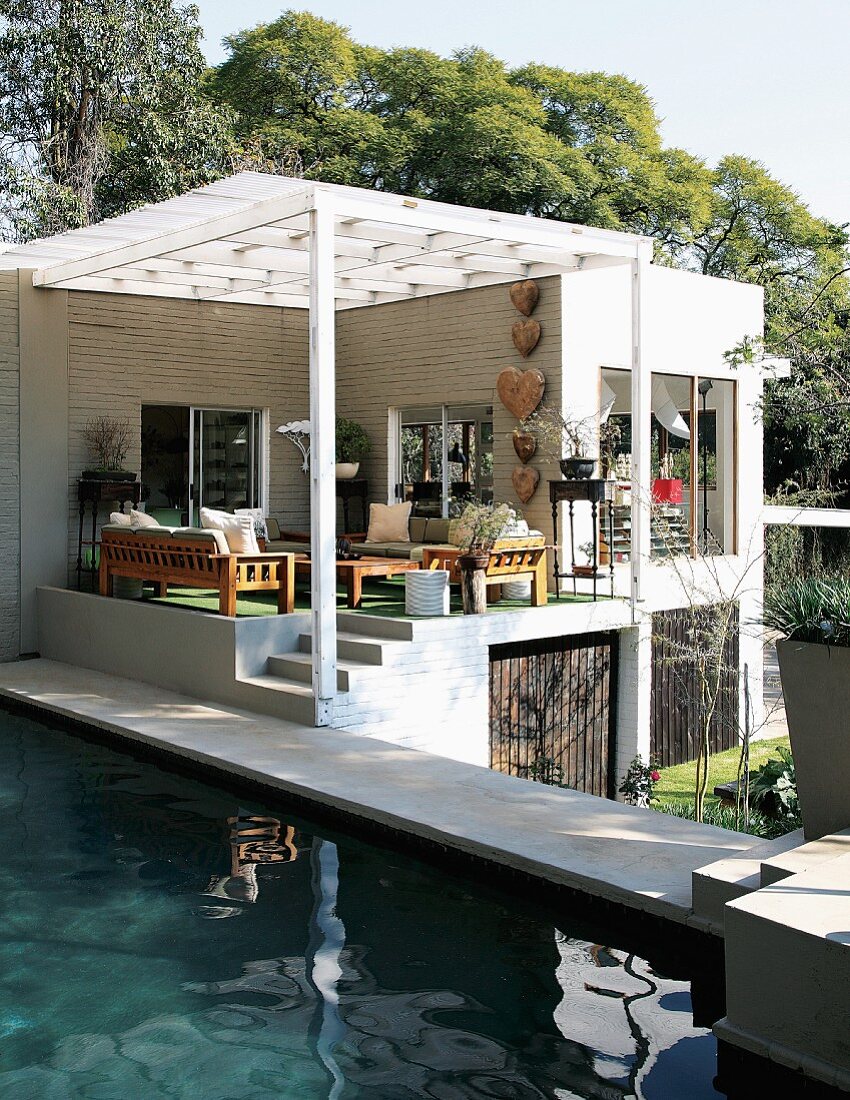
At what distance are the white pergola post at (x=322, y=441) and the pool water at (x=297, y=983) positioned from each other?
1.96 m

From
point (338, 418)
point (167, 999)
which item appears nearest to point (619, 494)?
point (338, 418)

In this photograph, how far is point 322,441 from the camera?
25.8 ft

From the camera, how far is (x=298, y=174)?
2642 cm

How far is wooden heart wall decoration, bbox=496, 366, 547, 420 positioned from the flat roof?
0.97 meters

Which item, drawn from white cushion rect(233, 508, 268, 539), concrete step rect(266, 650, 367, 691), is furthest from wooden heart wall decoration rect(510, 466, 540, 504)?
A: concrete step rect(266, 650, 367, 691)

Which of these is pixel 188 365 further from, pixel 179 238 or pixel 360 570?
pixel 360 570

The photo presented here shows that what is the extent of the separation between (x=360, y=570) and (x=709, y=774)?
14.8 ft

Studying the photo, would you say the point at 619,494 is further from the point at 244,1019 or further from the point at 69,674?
the point at 244,1019

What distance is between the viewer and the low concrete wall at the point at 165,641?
8.89 metres

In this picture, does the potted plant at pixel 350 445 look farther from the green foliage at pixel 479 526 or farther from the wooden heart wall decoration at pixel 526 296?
the green foliage at pixel 479 526

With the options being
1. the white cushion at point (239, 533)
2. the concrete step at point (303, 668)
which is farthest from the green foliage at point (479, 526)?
the white cushion at point (239, 533)

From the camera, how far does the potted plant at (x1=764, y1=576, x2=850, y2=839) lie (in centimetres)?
455

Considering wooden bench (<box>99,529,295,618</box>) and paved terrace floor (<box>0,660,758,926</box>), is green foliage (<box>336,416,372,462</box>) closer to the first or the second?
wooden bench (<box>99,529,295,618</box>)

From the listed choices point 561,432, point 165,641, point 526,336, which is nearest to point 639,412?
point 561,432
